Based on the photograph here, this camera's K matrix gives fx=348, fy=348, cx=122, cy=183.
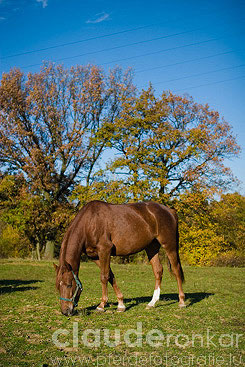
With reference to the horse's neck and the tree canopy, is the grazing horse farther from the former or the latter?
the tree canopy

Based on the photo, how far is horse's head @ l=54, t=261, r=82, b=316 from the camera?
6.35 m

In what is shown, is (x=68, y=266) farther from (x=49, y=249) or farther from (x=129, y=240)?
(x=49, y=249)

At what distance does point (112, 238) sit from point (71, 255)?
3.50 feet

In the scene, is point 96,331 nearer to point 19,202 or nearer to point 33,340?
point 33,340

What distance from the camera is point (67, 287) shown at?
21.1 feet

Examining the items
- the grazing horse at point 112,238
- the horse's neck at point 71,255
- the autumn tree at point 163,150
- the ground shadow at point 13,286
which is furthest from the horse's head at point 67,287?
the autumn tree at point 163,150

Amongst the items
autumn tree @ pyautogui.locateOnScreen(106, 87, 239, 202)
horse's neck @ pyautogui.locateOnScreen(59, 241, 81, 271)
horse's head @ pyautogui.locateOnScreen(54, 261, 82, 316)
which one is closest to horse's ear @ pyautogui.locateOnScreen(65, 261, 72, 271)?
horse's head @ pyautogui.locateOnScreen(54, 261, 82, 316)

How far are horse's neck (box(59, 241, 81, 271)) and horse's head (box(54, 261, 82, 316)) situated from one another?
269 mm

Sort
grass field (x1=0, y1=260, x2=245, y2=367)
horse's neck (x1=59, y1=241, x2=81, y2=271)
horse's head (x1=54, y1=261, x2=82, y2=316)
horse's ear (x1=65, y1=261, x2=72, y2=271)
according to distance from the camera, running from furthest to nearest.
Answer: horse's neck (x1=59, y1=241, x2=81, y2=271), horse's ear (x1=65, y1=261, x2=72, y2=271), horse's head (x1=54, y1=261, x2=82, y2=316), grass field (x1=0, y1=260, x2=245, y2=367)

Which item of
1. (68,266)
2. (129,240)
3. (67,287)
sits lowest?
(67,287)

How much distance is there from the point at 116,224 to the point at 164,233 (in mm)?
1272

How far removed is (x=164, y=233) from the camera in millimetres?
8242

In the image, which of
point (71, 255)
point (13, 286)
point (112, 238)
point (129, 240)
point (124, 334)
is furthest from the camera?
point (13, 286)

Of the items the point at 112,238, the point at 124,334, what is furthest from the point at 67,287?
the point at 112,238
